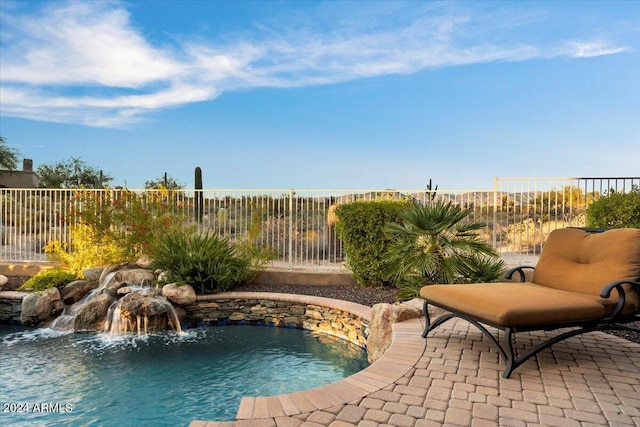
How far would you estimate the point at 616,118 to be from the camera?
8031 mm

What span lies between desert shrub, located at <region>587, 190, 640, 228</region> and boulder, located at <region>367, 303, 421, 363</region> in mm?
4968

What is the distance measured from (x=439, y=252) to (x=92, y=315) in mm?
5375

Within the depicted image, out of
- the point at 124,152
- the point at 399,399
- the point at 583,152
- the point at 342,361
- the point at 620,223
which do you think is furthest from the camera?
the point at 124,152

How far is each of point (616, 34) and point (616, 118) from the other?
1.58 meters

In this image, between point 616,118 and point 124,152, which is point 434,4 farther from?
point 124,152

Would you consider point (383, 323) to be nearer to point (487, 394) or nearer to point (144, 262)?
point (487, 394)

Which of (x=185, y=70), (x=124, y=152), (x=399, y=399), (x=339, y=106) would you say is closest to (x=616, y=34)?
(x=339, y=106)

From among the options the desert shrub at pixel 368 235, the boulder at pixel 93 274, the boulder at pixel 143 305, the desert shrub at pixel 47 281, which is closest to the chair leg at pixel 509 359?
the desert shrub at pixel 368 235

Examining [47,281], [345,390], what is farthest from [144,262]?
[345,390]

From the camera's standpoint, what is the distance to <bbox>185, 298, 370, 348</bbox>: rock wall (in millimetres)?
6062

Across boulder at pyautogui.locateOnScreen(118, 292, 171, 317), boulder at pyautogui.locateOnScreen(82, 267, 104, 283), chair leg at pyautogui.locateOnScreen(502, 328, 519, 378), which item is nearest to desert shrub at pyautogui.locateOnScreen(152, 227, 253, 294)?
boulder at pyautogui.locateOnScreen(118, 292, 171, 317)

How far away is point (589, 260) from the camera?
→ 12.6 ft

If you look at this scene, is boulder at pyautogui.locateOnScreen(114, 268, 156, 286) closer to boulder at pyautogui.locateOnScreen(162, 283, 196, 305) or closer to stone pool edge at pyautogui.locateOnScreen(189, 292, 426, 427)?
boulder at pyautogui.locateOnScreen(162, 283, 196, 305)

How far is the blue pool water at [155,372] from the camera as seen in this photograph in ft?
11.4
